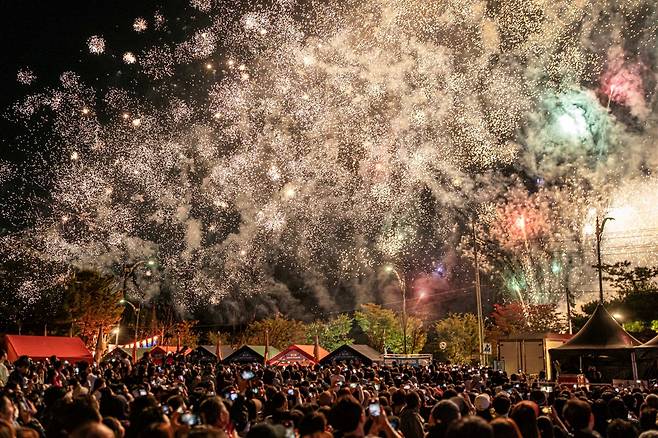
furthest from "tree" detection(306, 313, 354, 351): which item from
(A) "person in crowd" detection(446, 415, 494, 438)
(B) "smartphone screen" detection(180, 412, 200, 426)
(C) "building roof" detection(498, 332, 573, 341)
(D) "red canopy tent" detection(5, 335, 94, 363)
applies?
(A) "person in crowd" detection(446, 415, 494, 438)

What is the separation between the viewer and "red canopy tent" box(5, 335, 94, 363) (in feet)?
120

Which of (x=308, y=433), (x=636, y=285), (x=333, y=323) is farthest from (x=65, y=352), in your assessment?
(x=333, y=323)

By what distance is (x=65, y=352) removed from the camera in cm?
3778

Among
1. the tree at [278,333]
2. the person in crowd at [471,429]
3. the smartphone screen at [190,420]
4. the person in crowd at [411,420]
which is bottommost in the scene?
the person in crowd at [411,420]

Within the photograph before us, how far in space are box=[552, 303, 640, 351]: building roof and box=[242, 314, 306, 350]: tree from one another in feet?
219

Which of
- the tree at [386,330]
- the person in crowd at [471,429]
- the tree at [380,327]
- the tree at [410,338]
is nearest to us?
the person in crowd at [471,429]

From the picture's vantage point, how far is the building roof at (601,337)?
2353 cm

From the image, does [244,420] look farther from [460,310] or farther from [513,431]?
[460,310]

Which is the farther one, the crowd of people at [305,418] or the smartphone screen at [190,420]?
the smartphone screen at [190,420]

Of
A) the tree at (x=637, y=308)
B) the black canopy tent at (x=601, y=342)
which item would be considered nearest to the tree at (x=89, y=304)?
the tree at (x=637, y=308)

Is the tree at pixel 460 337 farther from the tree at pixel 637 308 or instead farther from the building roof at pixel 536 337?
the building roof at pixel 536 337

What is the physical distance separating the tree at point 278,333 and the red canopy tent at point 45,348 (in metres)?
50.9

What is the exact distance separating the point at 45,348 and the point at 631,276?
1805 inches

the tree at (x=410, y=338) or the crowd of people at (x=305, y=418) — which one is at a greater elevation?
the tree at (x=410, y=338)
